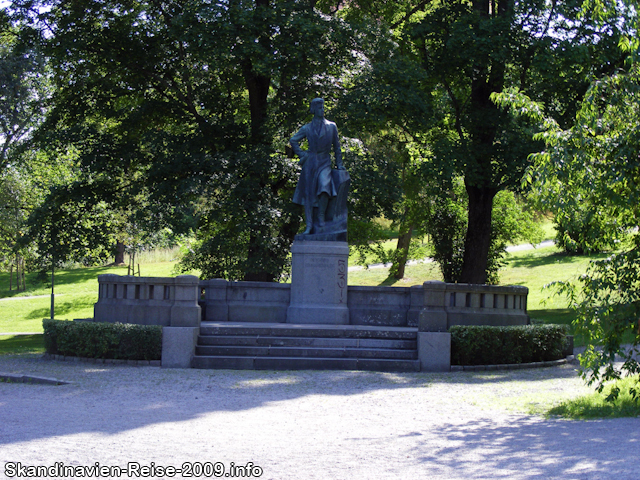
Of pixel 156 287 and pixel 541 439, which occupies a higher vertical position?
pixel 156 287

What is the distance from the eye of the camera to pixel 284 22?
18.5m

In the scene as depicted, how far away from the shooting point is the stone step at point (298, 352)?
12477 millimetres

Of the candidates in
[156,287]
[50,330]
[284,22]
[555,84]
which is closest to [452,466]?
[156,287]

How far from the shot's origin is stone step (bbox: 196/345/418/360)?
12.5 m

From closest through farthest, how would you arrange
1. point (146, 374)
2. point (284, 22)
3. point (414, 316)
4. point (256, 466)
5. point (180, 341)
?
point (256, 466) → point (146, 374) → point (180, 341) → point (414, 316) → point (284, 22)

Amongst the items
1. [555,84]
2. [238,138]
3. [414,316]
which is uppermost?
[555,84]

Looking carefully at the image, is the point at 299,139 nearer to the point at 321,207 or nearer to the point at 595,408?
the point at 321,207

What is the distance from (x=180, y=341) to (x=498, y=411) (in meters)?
5.95

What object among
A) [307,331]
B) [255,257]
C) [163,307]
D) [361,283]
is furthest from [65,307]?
[307,331]

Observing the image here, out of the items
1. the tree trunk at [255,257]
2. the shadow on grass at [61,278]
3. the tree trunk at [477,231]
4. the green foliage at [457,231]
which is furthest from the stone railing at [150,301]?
the shadow on grass at [61,278]

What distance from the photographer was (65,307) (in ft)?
109

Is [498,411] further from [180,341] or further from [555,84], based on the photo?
[555,84]

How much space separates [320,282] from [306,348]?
2057 millimetres

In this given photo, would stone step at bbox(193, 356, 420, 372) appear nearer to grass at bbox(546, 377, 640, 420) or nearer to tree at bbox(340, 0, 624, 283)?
grass at bbox(546, 377, 640, 420)
